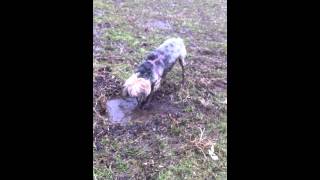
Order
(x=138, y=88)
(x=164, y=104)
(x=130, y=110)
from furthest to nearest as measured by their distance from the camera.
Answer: (x=164, y=104), (x=130, y=110), (x=138, y=88)

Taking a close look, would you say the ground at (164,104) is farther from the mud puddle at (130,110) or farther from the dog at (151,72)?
the dog at (151,72)

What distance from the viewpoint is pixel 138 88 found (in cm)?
436

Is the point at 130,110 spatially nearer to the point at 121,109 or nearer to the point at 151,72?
the point at 121,109

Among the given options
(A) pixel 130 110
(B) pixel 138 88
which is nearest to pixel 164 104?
Answer: (A) pixel 130 110

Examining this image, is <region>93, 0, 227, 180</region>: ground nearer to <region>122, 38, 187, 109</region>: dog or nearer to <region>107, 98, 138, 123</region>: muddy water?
<region>107, 98, 138, 123</region>: muddy water

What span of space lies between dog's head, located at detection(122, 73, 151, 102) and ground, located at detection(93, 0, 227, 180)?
0.26m

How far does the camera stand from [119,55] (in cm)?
594

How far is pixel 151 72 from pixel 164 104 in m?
0.44

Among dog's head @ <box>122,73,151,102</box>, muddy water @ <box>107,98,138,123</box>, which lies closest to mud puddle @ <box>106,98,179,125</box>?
muddy water @ <box>107,98,138,123</box>

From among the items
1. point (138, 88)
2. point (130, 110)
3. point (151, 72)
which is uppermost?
point (151, 72)
